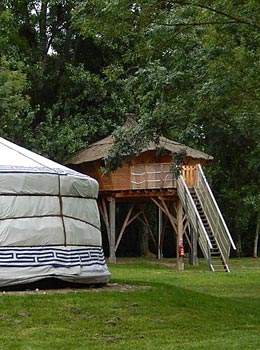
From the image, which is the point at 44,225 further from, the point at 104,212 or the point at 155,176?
the point at 104,212

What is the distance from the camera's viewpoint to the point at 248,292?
624 inches

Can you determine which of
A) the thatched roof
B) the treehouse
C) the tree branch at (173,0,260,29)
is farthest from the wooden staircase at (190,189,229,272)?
the tree branch at (173,0,260,29)

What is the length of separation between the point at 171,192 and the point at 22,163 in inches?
531

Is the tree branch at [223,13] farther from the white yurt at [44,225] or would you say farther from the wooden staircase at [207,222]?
the wooden staircase at [207,222]

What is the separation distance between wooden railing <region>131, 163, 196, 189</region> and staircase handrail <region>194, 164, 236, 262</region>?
323 millimetres

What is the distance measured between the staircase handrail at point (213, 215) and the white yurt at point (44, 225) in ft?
35.6

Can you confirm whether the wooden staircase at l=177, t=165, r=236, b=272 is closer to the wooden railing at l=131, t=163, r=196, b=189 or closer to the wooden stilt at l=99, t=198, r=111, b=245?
the wooden railing at l=131, t=163, r=196, b=189

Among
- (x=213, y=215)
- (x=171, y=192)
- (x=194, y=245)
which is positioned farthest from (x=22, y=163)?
(x=194, y=245)

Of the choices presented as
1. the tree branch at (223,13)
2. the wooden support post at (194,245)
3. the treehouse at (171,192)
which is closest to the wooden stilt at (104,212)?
the treehouse at (171,192)

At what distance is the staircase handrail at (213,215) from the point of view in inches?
922

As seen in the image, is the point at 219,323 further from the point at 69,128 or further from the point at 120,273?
the point at 69,128

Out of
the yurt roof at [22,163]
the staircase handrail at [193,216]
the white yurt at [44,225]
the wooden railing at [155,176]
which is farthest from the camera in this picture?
the wooden railing at [155,176]

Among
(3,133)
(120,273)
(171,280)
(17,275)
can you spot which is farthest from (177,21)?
(3,133)

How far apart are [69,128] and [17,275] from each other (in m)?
16.2
